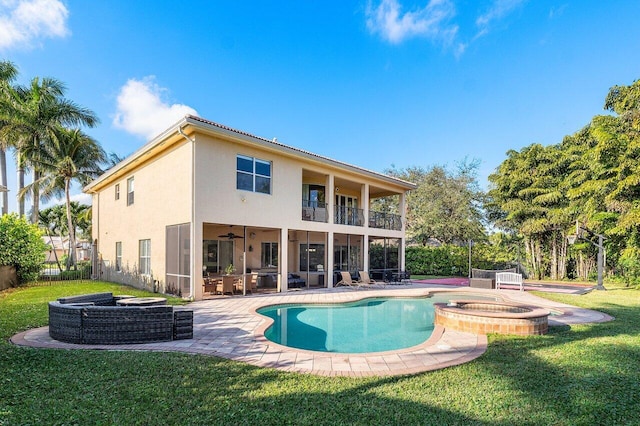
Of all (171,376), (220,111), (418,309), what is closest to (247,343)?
(171,376)

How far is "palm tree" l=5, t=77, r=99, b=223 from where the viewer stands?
2361 centimetres

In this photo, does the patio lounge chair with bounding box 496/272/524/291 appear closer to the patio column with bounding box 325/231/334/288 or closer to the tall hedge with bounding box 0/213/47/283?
the patio column with bounding box 325/231/334/288

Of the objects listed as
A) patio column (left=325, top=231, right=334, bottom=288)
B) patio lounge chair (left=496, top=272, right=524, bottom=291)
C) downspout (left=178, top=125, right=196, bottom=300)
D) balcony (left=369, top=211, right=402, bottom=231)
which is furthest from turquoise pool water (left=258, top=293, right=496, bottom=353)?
balcony (left=369, top=211, right=402, bottom=231)

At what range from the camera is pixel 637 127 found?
17609 mm

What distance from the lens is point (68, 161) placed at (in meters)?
23.8

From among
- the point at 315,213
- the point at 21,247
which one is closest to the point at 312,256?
the point at 315,213

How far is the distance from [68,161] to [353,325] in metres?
24.1

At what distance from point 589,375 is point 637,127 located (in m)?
18.8

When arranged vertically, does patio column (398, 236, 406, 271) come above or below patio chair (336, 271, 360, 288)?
above

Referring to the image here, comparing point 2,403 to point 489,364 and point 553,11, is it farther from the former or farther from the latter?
point 553,11

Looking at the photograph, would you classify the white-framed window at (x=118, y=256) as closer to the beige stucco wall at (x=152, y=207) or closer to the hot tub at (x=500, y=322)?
the beige stucco wall at (x=152, y=207)

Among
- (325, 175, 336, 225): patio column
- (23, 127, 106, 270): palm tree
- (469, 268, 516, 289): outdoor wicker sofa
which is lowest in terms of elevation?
(469, 268, 516, 289): outdoor wicker sofa

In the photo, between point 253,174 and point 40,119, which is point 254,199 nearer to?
point 253,174

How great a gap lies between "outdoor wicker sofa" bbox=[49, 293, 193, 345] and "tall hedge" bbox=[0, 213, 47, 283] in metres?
12.8
